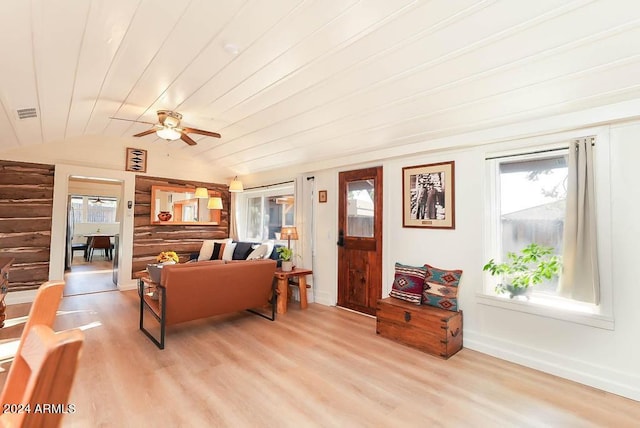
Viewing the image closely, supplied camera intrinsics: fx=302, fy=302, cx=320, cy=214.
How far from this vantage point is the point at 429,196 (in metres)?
3.74

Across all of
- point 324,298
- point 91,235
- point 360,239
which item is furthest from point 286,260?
point 91,235

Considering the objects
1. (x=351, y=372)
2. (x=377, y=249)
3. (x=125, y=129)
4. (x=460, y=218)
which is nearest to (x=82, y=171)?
(x=125, y=129)

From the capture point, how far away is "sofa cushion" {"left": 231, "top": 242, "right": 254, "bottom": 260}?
5.79 m

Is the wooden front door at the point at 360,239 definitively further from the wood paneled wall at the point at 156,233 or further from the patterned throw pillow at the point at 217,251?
the wood paneled wall at the point at 156,233

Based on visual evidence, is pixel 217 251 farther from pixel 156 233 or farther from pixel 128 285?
pixel 128 285

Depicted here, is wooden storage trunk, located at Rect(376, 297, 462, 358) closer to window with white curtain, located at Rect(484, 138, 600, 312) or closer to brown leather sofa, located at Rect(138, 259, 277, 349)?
window with white curtain, located at Rect(484, 138, 600, 312)

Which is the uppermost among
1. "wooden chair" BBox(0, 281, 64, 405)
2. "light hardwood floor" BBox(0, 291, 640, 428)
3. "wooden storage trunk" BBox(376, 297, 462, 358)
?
"wooden chair" BBox(0, 281, 64, 405)

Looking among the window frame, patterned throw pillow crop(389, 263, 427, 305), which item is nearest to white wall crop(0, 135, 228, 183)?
patterned throw pillow crop(389, 263, 427, 305)

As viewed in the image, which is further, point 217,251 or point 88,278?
point 88,278

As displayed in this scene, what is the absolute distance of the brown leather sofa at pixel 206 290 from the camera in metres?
3.12

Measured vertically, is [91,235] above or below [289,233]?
below

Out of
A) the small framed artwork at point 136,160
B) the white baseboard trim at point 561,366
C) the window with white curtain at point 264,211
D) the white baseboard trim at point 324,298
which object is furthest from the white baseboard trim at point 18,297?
the white baseboard trim at point 561,366

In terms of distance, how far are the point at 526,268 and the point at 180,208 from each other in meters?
6.26

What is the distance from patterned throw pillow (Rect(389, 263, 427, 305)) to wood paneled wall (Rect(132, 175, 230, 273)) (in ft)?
15.8
